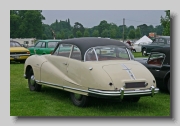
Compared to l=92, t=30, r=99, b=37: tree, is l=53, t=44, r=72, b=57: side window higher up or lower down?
lower down

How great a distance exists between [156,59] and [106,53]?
2.44 m

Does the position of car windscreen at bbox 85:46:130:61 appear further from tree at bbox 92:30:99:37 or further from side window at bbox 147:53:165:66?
side window at bbox 147:53:165:66

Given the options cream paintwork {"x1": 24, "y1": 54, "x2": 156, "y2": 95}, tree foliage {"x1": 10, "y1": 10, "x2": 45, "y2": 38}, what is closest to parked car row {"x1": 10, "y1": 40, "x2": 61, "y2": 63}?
tree foliage {"x1": 10, "y1": 10, "x2": 45, "y2": 38}

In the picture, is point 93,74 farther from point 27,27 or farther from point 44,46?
point 44,46

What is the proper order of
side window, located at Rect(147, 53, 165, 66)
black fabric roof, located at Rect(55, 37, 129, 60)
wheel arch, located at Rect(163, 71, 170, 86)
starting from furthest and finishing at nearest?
side window, located at Rect(147, 53, 165, 66) < wheel arch, located at Rect(163, 71, 170, 86) < black fabric roof, located at Rect(55, 37, 129, 60)

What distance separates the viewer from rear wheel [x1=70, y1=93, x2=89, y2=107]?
7.31m

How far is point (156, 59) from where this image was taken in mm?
9586

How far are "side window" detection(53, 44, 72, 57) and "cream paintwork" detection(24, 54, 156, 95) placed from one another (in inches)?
4.8

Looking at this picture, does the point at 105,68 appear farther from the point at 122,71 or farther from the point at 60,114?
the point at 60,114

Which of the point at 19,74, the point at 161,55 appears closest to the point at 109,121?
the point at 161,55

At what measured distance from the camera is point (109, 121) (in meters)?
6.47

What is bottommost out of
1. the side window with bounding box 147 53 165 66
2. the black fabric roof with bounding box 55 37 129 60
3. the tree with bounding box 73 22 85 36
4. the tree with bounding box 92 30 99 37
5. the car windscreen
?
the side window with bounding box 147 53 165 66

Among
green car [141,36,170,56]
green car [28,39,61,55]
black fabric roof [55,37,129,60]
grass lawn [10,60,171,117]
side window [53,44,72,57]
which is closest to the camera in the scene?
grass lawn [10,60,171,117]

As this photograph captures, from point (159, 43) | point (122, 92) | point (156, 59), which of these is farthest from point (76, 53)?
point (159, 43)
